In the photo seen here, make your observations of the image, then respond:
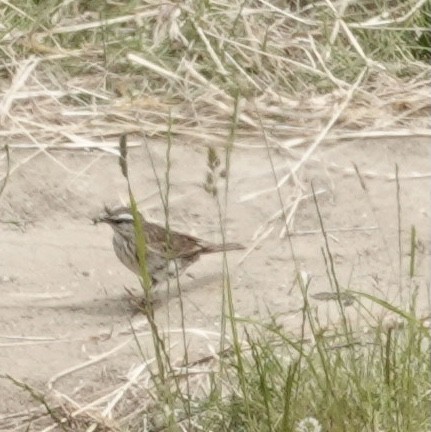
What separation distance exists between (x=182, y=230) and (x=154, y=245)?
413 mm

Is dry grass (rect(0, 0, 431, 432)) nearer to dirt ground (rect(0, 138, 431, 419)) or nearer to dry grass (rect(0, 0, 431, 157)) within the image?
dry grass (rect(0, 0, 431, 157))

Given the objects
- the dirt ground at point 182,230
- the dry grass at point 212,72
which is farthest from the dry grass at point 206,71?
the dirt ground at point 182,230

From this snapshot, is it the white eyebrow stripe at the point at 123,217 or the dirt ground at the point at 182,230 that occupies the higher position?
the white eyebrow stripe at the point at 123,217

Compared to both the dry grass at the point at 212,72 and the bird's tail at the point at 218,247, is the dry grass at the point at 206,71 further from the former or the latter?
the bird's tail at the point at 218,247

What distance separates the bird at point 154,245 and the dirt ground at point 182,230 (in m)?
0.12

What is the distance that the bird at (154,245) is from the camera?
20.8ft

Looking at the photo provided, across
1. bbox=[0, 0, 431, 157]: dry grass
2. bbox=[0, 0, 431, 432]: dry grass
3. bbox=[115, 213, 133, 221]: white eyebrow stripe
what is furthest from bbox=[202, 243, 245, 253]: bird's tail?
bbox=[0, 0, 431, 157]: dry grass

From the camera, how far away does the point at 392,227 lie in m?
6.82

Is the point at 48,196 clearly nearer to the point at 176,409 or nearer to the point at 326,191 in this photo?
the point at 326,191

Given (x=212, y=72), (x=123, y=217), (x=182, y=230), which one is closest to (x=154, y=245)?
(x=123, y=217)

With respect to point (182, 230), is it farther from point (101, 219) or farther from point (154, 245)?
point (101, 219)

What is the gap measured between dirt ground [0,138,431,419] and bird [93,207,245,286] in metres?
0.12

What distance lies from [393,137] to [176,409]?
10.3 ft

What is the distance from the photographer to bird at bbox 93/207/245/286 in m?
6.34
